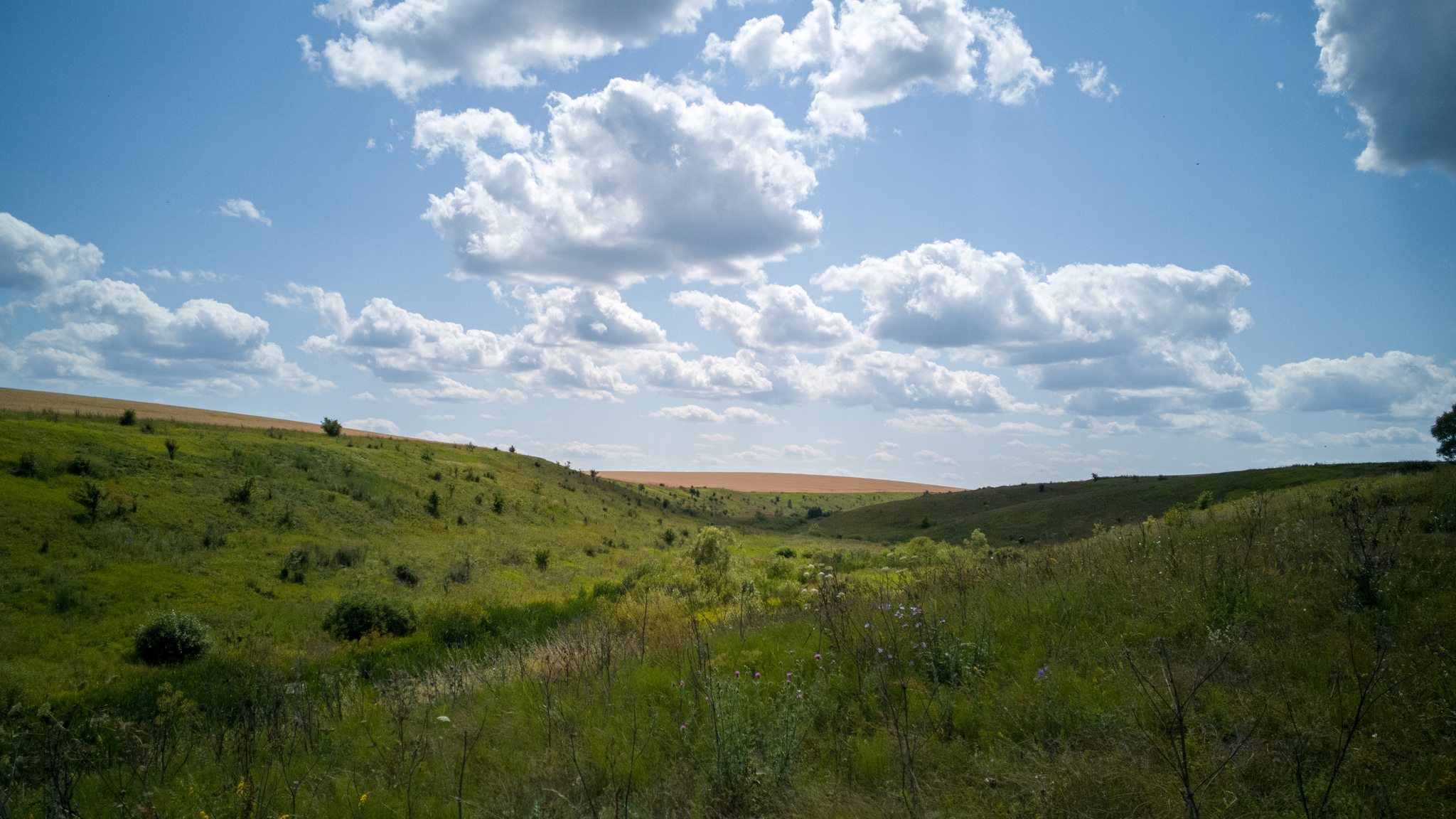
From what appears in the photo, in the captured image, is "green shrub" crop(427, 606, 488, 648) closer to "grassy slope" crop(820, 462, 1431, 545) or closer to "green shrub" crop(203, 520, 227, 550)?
"green shrub" crop(203, 520, 227, 550)

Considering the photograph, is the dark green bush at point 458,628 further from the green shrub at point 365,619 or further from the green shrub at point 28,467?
the green shrub at point 28,467

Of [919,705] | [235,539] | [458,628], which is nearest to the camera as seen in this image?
[919,705]

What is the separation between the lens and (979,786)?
4.22m

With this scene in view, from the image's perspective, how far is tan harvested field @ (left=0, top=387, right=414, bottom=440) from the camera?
5678cm

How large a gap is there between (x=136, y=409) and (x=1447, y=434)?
128548mm

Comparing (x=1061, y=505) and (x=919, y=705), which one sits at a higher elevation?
(x=919, y=705)

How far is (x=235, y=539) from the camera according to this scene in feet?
86.1

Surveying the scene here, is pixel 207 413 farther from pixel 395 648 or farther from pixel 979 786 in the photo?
pixel 979 786

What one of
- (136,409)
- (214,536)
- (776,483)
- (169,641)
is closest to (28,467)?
(214,536)

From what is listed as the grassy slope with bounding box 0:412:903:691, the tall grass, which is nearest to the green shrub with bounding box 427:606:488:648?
the grassy slope with bounding box 0:412:903:691

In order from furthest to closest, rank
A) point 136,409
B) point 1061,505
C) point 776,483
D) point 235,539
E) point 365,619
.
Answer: point 776,483 → point 136,409 → point 1061,505 → point 235,539 → point 365,619

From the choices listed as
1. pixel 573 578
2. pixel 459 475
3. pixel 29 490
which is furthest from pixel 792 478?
pixel 29 490

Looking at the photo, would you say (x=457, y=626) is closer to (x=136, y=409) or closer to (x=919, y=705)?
(x=919, y=705)

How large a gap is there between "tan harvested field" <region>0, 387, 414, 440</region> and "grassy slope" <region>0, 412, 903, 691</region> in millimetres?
19087
